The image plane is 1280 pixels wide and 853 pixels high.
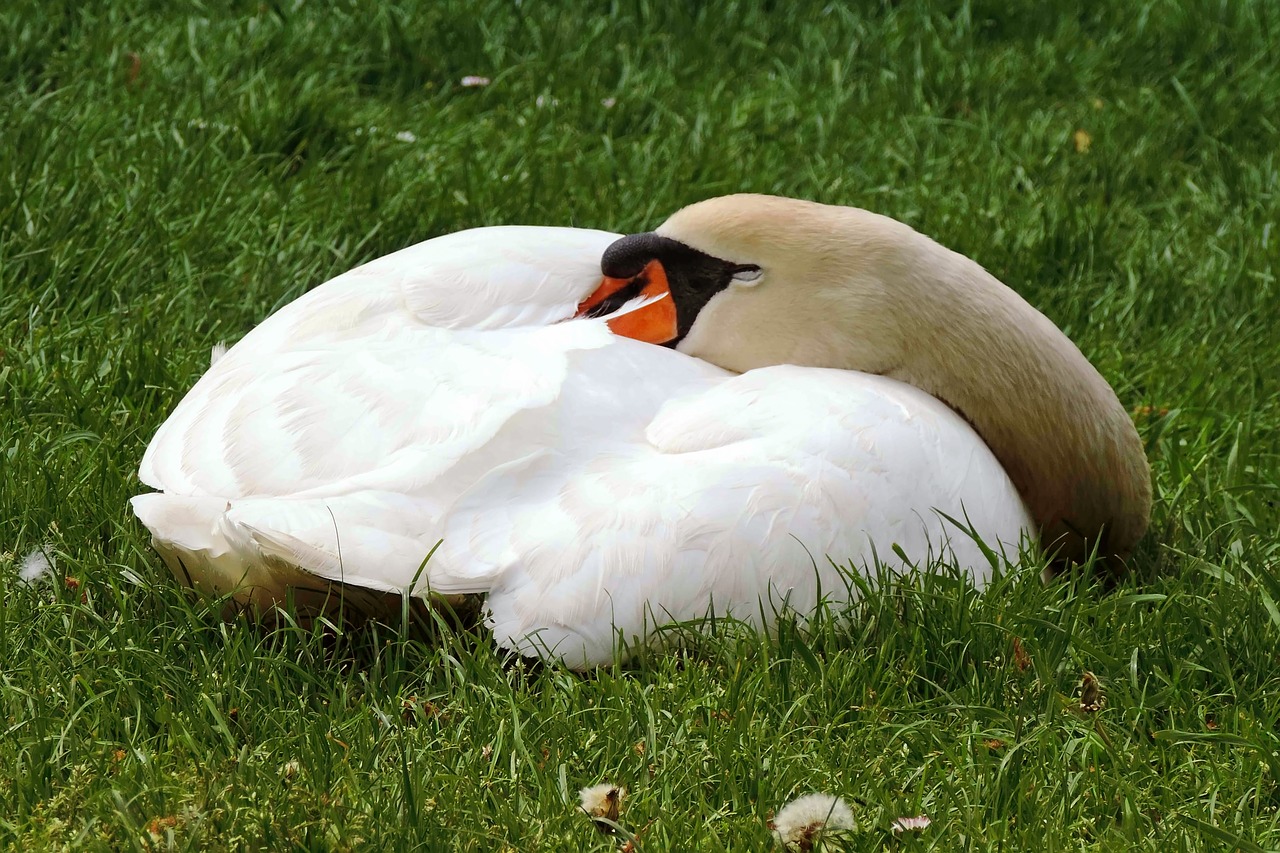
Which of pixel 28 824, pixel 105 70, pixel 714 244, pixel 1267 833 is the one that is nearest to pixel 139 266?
pixel 105 70

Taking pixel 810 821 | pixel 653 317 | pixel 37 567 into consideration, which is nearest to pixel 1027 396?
pixel 653 317

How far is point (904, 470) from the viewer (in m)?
2.74

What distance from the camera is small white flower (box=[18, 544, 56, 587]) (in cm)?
287

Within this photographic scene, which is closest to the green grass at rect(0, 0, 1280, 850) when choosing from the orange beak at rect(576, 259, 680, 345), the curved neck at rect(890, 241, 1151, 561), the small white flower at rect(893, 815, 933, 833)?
the small white flower at rect(893, 815, 933, 833)

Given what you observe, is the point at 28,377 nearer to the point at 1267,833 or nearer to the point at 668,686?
the point at 668,686

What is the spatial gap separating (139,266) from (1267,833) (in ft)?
10.3

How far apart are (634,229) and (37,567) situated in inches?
93.7

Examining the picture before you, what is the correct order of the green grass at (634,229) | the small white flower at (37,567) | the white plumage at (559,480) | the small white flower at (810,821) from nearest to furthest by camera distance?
the small white flower at (810,821)
the green grass at (634,229)
the white plumage at (559,480)
the small white flower at (37,567)

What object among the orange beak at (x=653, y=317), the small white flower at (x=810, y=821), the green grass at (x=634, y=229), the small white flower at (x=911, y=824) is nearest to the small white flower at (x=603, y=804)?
the green grass at (x=634, y=229)

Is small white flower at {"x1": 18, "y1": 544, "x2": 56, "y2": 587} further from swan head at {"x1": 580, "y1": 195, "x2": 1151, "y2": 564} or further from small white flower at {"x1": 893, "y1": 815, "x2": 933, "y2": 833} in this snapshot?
small white flower at {"x1": 893, "y1": 815, "x2": 933, "y2": 833}

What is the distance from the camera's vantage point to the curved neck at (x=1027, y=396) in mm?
3088

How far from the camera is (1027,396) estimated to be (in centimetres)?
309

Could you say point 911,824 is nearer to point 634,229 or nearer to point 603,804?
point 603,804

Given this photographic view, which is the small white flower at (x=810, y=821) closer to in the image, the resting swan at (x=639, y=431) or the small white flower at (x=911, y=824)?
the small white flower at (x=911, y=824)
